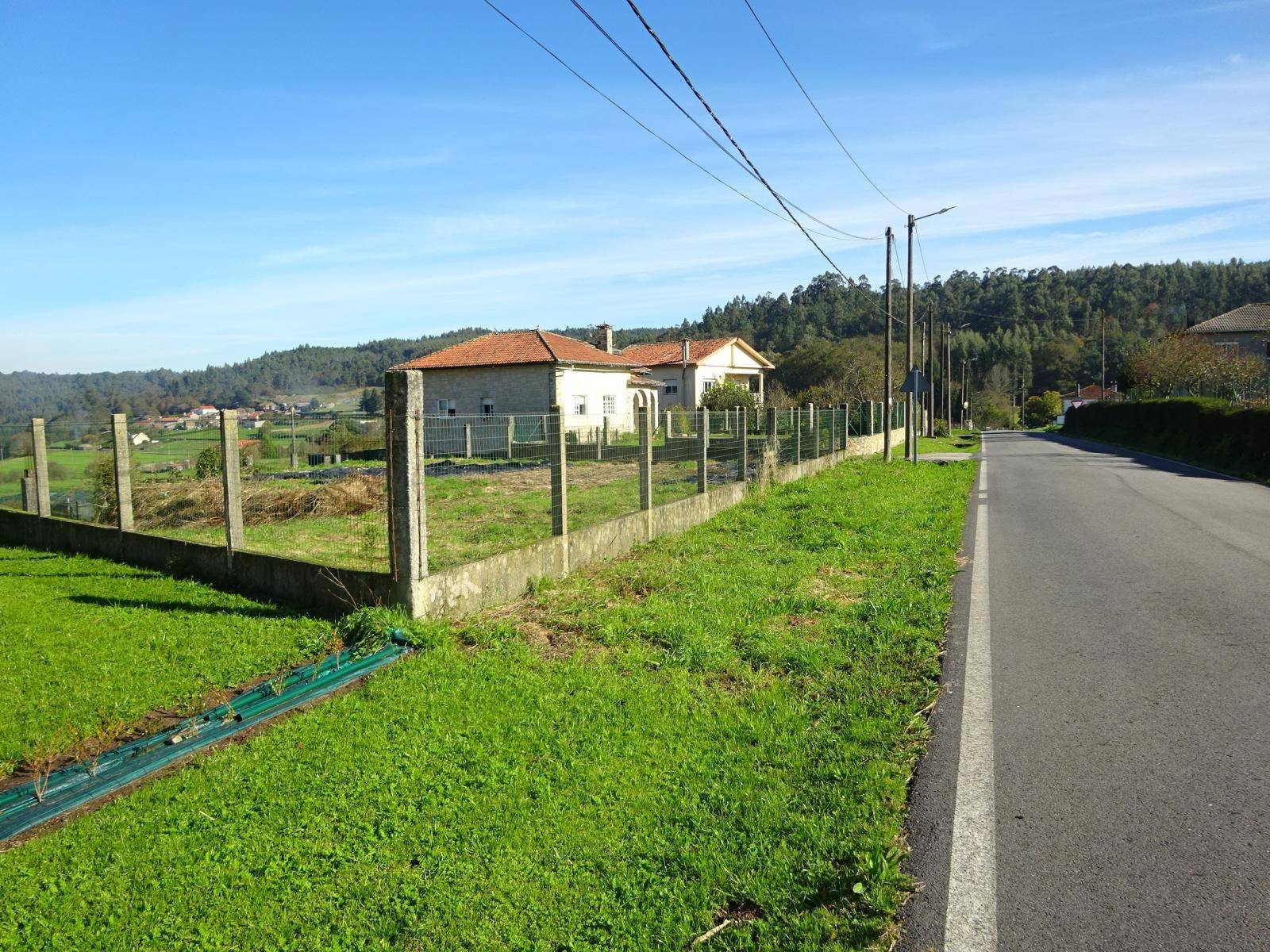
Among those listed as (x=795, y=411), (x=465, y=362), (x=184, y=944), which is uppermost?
(x=465, y=362)

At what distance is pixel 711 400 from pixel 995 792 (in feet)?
142

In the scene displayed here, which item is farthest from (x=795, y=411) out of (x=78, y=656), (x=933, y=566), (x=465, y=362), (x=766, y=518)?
(x=465, y=362)

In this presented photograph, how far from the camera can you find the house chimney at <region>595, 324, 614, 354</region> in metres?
53.0

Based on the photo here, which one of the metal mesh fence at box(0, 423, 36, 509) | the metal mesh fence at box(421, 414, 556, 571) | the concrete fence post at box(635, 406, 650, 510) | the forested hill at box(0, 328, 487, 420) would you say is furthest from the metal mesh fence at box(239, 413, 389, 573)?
the forested hill at box(0, 328, 487, 420)

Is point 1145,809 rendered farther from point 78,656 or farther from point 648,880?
point 78,656

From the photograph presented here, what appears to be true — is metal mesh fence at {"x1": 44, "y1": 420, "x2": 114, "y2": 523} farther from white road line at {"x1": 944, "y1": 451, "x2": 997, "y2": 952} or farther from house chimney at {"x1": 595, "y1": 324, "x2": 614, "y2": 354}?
house chimney at {"x1": 595, "y1": 324, "x2": 614, "y2": 354}

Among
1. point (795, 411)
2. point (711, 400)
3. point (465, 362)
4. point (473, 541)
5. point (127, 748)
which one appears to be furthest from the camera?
point (711, 400)

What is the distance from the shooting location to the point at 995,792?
12.8 feet

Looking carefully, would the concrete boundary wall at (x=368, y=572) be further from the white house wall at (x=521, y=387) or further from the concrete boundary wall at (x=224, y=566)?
the white house wall at (x=521, y=387)

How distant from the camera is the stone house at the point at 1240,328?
60.9 metres

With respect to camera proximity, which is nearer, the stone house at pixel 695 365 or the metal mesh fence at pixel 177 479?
the metal mesh fence at pixel 177 479

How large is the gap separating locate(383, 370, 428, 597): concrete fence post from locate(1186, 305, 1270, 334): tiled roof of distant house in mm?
69981

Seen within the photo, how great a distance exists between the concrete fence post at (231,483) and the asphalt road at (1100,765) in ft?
20.9

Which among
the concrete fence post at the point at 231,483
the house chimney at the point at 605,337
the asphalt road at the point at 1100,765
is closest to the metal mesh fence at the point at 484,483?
the concrete fence post at the point at 231,483
